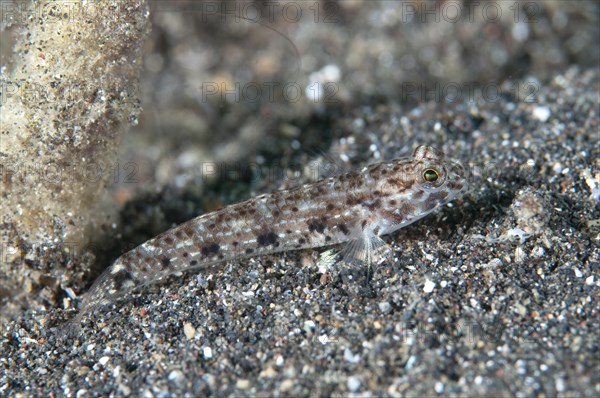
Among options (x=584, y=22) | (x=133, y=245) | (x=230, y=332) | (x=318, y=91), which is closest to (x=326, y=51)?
(x=318, y=91)

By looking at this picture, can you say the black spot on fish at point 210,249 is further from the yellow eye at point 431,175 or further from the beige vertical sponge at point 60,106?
the yellow eye at point 431,175

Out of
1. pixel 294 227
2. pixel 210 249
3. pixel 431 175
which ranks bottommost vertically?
pixel 210 249

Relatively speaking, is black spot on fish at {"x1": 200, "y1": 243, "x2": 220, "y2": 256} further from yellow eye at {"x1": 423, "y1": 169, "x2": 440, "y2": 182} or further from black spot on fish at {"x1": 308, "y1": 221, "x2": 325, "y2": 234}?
yellow eye at {"x1": 423, "y1": 169, "x2": 440, "y2": 182}

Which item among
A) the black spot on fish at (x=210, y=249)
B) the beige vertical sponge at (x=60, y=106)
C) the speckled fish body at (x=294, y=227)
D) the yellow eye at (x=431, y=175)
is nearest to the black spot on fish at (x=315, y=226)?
the speckled fish body at (x=294, y=227)

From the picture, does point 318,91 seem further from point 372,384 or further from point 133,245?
point 372,384

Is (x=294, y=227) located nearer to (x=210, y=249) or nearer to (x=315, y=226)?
(x=315, y=226)

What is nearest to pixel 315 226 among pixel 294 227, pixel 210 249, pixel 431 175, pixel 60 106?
pixel 294 227
